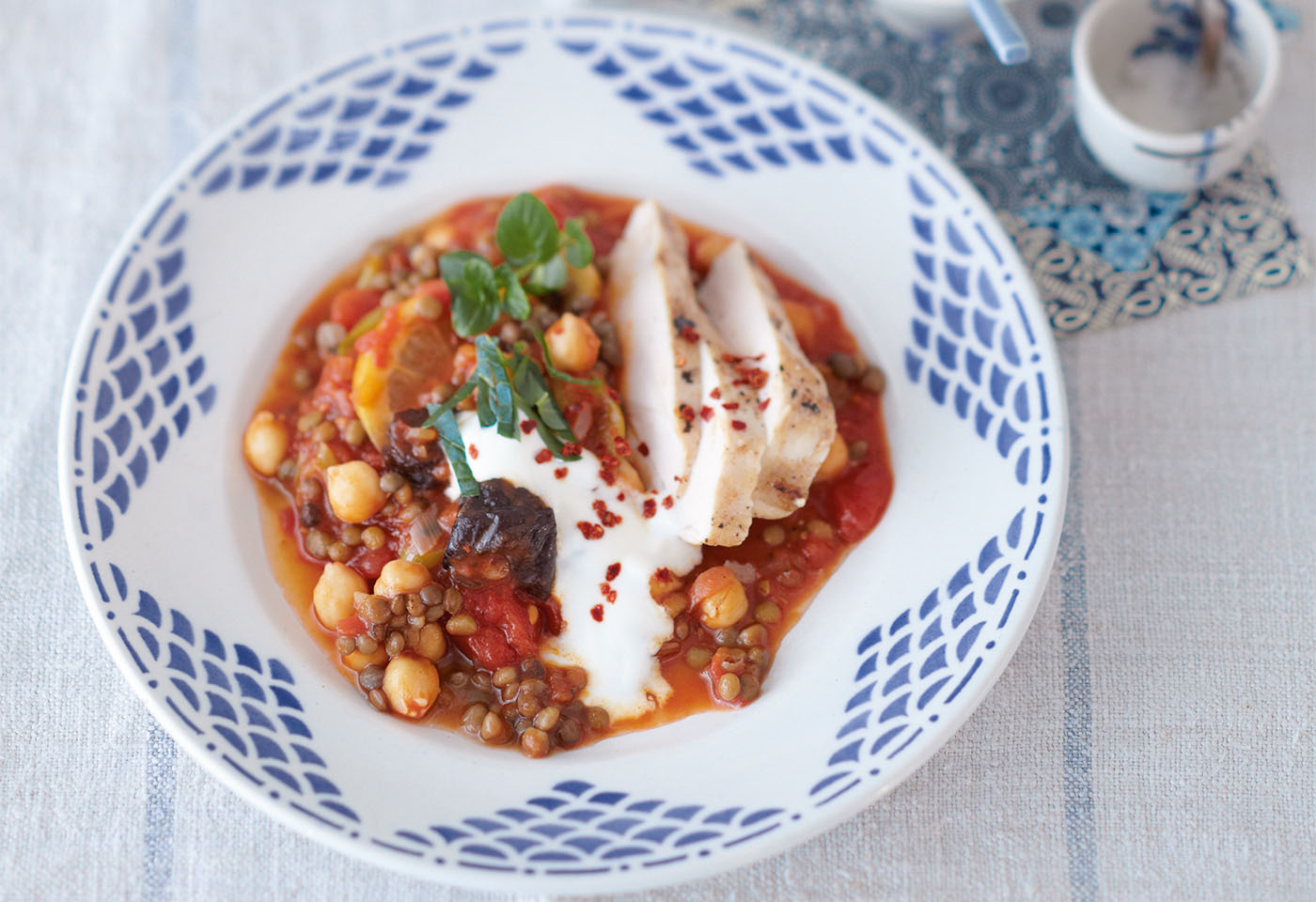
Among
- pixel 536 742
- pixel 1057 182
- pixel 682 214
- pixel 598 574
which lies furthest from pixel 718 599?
pixel 1057 182

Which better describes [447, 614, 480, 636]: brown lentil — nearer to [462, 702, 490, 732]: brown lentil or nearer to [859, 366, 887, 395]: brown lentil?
[462, 702, 490, 732]: brown lentil

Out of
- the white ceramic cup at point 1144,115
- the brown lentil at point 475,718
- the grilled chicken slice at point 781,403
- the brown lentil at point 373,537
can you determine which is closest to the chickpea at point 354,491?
the brown lentil at point 373,537

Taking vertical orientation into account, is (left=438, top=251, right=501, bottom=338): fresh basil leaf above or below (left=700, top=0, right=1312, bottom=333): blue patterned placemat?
above

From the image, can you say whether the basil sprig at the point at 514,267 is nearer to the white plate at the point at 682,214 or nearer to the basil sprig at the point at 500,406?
the basil sprig at the point at 500,406

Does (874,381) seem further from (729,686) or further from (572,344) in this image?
(729,686)

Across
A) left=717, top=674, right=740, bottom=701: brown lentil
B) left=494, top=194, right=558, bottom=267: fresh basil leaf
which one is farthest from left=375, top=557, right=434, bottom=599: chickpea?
left=494, top=194, right=558, bottom=267: fresh basil leaf
